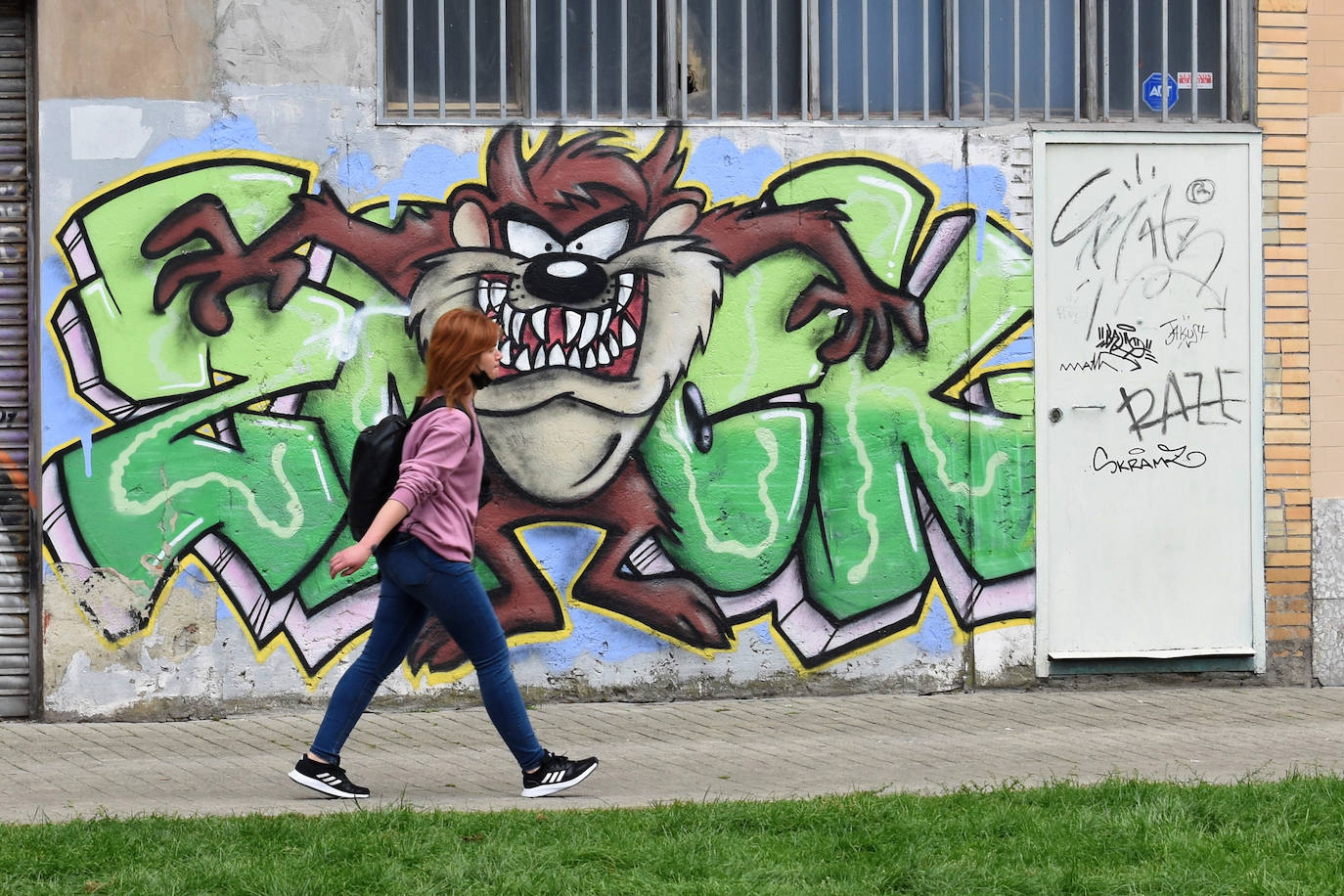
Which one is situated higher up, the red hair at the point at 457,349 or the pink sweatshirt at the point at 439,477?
the red hair at the point at 457,349

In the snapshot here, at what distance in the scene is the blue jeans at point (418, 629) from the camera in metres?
5.76

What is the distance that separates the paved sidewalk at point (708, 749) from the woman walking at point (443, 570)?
0.15m

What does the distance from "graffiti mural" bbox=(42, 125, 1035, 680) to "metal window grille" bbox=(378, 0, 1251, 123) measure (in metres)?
0.31

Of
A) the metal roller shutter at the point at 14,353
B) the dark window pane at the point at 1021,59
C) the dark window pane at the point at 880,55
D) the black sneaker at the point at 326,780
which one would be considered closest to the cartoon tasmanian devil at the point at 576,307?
the dark window pane at the point at 880,55

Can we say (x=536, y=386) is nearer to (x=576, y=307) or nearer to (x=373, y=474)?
(x=576, y=307)

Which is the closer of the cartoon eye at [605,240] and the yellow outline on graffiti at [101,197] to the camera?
the yellow outline on graffiti at [101,197]

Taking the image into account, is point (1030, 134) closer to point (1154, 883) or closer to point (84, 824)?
point (1154, 883)

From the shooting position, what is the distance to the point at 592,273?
7.91m

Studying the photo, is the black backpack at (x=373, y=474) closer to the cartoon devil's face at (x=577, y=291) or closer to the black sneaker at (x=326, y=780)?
the black sneaker at (x=326, y=780)

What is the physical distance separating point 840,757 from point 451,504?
204 centimetres

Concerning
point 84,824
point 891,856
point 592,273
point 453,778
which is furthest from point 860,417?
point 84,824

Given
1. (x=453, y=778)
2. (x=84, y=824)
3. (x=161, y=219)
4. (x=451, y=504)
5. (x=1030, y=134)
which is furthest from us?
(x=1030, y=134)

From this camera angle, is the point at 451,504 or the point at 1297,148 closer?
the point at 451,504

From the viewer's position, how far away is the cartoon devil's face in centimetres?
787
